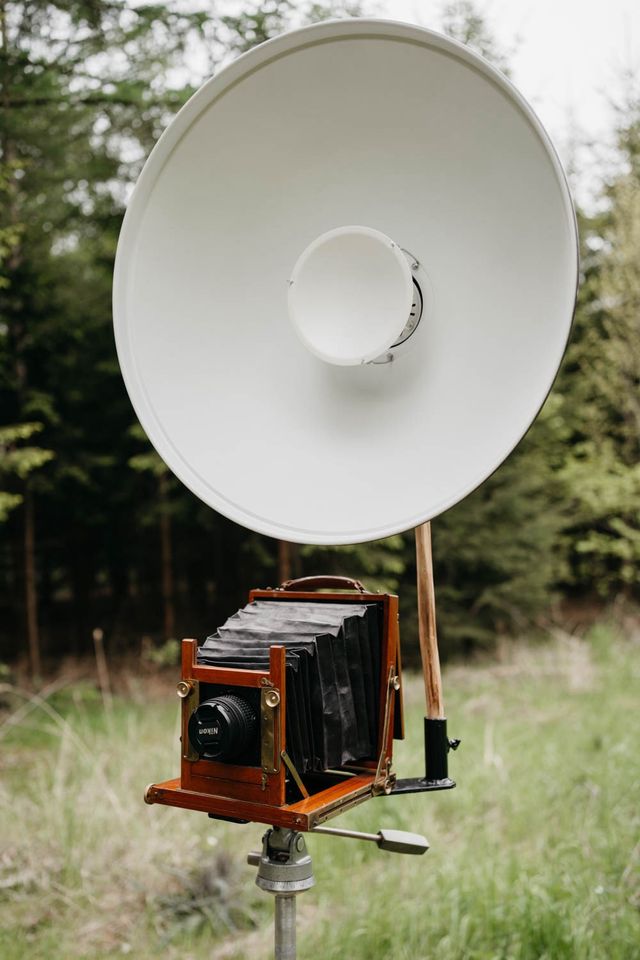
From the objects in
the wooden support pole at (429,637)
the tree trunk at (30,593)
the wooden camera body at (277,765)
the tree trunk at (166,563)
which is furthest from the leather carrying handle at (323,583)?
the tree trunk at (166,563)

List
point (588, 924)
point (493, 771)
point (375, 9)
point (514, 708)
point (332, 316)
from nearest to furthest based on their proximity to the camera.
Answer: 1. point (332, 316)
2. point (588, 924)
3. point (493, 771)
4. point (375, 9)
5. point (514, 708)

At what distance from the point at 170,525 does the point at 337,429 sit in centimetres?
906

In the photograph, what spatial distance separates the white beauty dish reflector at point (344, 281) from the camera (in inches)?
55.3

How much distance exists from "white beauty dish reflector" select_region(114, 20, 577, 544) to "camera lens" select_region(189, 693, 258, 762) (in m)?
0.30

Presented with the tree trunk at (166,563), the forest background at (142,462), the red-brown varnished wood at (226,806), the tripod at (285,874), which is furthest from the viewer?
the tree trunk at (166,563)

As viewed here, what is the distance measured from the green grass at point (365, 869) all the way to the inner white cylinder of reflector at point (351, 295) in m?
2.22

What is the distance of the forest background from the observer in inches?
319

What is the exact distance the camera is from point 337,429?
156 centimetres

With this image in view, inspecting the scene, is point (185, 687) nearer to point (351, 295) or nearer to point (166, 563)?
point (351, 295)

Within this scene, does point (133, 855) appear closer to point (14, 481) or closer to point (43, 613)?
point (14, 481)

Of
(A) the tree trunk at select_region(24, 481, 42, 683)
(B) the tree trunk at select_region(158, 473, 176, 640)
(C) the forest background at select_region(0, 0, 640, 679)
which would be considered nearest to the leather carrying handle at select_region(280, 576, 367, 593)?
(C) the forest background at select_region(0, 0, 640, 679)

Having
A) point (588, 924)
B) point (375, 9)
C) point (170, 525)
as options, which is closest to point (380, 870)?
point (588, 924)

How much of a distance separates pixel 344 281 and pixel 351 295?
27mm

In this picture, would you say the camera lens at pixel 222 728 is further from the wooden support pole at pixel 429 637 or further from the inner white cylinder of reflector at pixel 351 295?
the inner white cylinder of reflector at pixel 351 295
